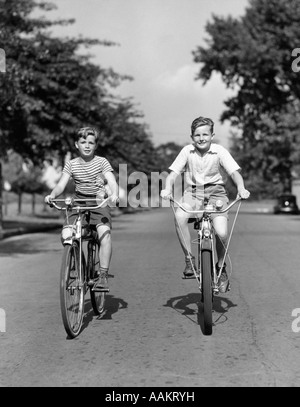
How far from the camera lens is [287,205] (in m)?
47.5

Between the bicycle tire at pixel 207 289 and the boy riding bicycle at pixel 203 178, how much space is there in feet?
1.56

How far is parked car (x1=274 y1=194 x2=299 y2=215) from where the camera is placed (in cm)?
4719

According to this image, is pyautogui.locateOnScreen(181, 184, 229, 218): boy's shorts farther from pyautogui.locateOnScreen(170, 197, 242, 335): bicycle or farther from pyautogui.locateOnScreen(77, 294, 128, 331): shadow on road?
pyautogui.locateOnScreen(77, 294, 128, 331): shadow on road

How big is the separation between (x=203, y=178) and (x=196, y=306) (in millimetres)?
1646

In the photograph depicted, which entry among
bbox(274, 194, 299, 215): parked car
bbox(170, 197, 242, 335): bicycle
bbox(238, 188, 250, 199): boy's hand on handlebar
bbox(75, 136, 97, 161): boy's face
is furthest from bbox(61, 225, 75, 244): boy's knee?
bbox(274, 194, 299, 215): parked car

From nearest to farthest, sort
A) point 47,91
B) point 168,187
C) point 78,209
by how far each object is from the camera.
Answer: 1. point 78,209
2. point 168,187
3. point 47,91

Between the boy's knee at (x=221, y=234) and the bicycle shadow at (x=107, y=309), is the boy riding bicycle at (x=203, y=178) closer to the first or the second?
the boy's knee at (x=221, y=234)

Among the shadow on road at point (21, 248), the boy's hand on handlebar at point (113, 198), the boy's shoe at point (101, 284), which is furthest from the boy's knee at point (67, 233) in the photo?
the shadow on road at point (21, 248)

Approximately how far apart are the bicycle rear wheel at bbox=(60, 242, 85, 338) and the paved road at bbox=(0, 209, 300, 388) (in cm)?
15

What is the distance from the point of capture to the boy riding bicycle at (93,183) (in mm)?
6414

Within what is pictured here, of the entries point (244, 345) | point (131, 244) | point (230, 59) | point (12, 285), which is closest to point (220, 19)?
point (230, 59)

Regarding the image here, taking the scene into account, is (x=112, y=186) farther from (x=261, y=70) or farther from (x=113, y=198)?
(x=261, y=70)

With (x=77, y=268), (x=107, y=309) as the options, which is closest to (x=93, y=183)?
(x=77, y=268)
